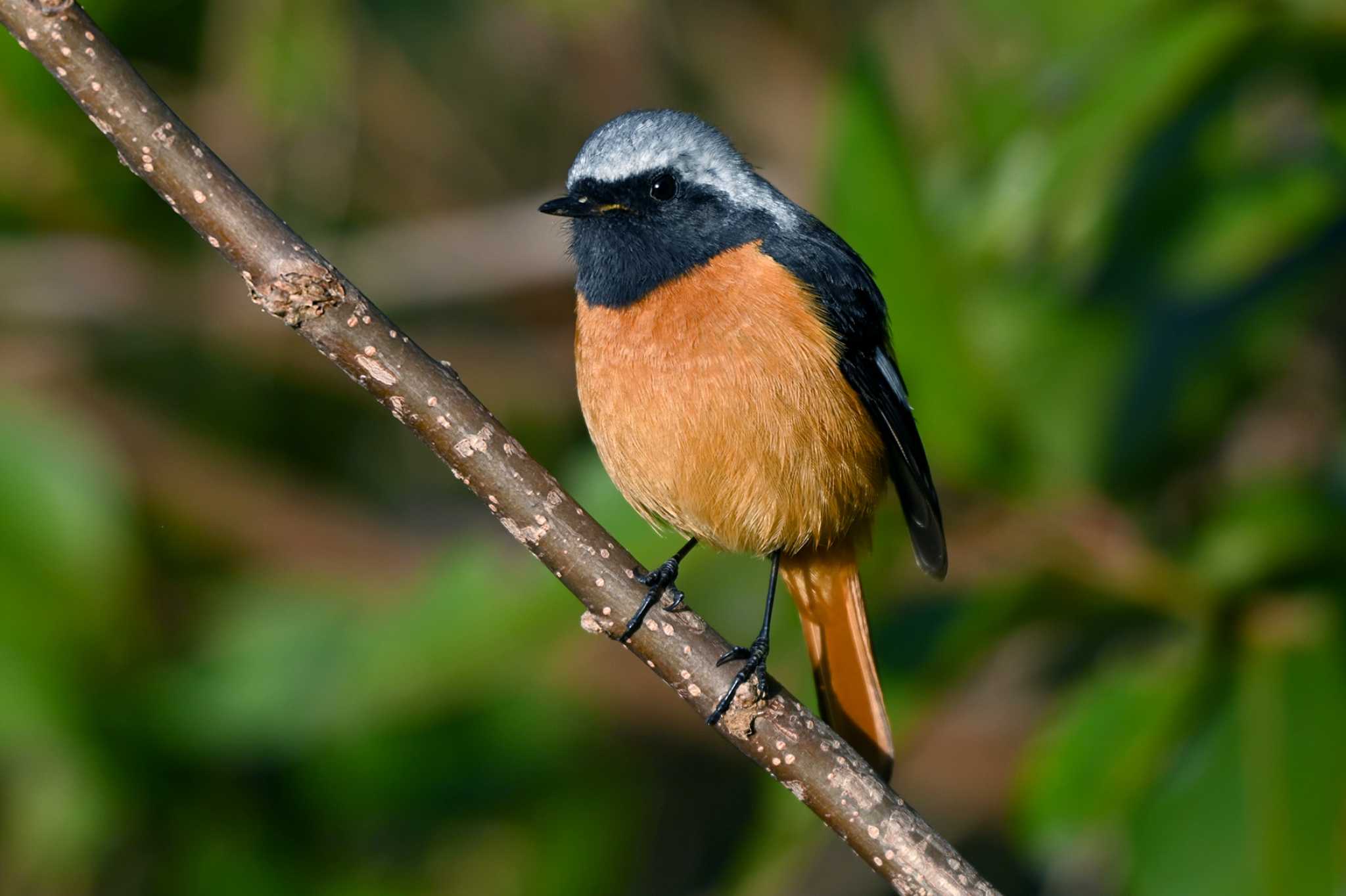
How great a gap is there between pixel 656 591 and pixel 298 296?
874 millimetres

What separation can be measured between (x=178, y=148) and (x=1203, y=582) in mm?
3124

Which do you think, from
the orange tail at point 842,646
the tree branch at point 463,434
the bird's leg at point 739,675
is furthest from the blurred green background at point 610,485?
the tree branch at point 463,434

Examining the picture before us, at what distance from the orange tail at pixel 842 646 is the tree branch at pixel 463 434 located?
88 centimetres

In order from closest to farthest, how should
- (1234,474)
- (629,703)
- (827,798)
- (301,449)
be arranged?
1. (827,798)
2. (1234,474)
3. (629,703)
4. (301,449)

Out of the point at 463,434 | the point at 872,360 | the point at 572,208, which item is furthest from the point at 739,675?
the point at 572,208

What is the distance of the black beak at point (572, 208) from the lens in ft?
11.7

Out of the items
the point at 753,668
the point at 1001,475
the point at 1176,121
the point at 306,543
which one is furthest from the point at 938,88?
the point at 753,668

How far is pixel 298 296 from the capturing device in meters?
2.39

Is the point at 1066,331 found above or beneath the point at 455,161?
beneath

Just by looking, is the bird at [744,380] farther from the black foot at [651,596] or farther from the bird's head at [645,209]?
the black foot at [651,596]

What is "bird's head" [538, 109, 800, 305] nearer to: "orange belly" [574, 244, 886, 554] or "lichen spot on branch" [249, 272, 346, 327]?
"orange belly" [574, 244, 886, 554]

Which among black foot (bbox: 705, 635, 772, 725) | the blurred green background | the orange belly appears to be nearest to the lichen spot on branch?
black foot (bbox: 705, 635, 772, 725)

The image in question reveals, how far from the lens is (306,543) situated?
5.88 meters

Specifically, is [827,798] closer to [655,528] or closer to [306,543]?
[655,528]
